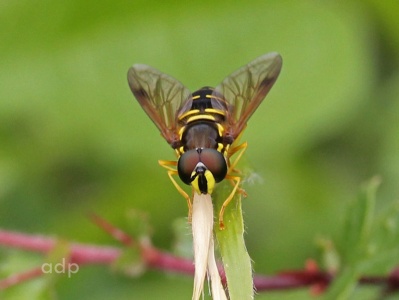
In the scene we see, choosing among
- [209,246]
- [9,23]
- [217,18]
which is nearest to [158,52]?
[217,18]

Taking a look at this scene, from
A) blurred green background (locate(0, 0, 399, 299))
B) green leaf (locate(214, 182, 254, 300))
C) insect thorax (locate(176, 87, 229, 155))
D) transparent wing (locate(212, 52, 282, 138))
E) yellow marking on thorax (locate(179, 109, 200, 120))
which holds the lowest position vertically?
green leaf (locate(214, 182, 254, 300))

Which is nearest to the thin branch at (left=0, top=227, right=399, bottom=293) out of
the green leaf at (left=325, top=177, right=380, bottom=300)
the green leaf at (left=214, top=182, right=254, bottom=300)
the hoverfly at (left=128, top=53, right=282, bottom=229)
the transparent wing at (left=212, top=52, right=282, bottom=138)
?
the green leaf at (left=325, top=177, right=380, bottom=300)

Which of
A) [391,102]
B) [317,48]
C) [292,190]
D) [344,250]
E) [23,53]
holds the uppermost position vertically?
[23,53]

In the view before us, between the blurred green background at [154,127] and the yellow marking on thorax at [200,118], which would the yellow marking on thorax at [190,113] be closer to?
the yellow marking on thorax at [200,118]

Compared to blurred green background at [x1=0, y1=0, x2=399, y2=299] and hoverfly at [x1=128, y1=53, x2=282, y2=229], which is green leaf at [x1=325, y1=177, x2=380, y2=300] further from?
blurred green background at [x1=0, y1=0, x2=399, y2=299]

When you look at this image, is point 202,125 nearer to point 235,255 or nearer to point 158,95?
point 158,95

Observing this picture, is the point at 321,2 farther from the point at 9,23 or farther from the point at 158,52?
the point at 9,23
